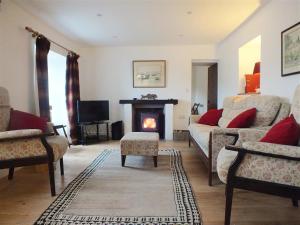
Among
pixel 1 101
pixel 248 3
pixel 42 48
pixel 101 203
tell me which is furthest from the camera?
pixel 42 48

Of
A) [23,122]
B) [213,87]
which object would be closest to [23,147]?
[23,122]

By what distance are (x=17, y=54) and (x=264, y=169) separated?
338 centimetres

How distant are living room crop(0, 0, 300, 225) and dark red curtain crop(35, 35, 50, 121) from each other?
0.06ft

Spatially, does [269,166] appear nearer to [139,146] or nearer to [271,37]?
[139,146]

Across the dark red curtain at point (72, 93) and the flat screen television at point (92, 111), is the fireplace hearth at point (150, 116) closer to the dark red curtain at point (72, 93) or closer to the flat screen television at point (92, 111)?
the flat screen television at point (92, 111)

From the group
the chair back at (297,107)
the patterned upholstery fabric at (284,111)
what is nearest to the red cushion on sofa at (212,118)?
the patterned upholstery fabric at (284,111)

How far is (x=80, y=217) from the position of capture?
194 centimetres

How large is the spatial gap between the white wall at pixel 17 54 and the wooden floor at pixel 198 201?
107 centimetres

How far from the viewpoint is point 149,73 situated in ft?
19.6

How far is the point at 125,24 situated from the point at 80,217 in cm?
329

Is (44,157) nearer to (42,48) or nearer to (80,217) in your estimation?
(80,217)

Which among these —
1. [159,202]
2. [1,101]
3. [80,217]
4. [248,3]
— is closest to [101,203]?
[80,217]

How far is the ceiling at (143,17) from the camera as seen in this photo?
128 inches

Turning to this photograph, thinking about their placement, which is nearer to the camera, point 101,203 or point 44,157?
point 101,203
